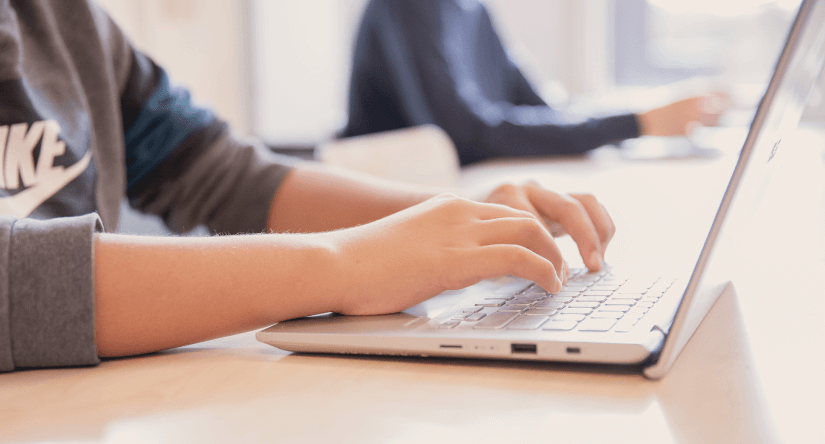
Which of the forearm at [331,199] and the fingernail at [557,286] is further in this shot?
the forearm at [331,199]

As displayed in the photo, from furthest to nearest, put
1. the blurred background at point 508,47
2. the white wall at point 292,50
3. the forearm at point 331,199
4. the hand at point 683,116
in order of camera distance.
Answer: the white wall at point 292,50 < the blurred background at point 508,47 < the hand at point 683,116 < the forearm at point 331,199

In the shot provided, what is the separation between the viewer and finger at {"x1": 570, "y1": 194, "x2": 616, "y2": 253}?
591mm

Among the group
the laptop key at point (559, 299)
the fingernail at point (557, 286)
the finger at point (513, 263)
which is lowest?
the laptop key at point (559, 299)

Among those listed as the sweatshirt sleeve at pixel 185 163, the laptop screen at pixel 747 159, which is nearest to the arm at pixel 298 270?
the laptop screen at pixel 747 159

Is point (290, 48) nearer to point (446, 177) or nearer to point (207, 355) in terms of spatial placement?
point (446, 177)

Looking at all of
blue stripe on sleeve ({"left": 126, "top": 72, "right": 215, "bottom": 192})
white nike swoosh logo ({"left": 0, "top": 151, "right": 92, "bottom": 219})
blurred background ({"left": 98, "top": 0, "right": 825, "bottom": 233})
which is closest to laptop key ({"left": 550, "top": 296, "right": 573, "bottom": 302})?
white nike swoosh logo ({"left": 0, "top": 151, "right": 92, "bottom": 219})

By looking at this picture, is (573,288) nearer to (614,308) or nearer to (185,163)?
(614,308)

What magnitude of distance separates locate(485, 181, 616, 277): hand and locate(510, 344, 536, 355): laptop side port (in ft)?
0.72

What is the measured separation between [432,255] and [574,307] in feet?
0.32

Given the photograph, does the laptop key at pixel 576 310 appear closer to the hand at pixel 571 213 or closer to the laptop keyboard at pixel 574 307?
the laptop keyboard at pixel 574 307

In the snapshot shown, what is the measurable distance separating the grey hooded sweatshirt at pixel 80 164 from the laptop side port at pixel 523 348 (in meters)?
0.24

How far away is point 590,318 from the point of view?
0.39 metres

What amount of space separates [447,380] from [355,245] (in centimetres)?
13

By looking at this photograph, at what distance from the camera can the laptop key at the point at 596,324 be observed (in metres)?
0.37
